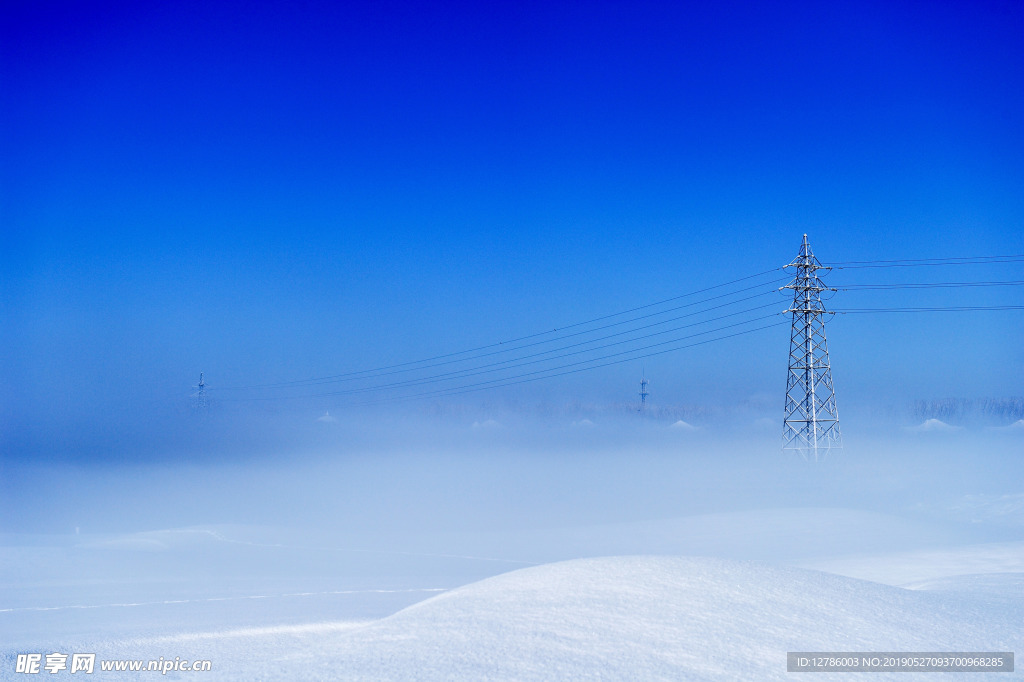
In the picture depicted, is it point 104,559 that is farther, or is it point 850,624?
point 104,559

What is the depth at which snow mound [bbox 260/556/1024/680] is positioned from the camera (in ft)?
17.1

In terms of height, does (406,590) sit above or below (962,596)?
below

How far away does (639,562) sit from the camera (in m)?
Result: 7.79

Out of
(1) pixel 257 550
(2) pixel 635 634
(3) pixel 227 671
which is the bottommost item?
(1) pixel 257 550

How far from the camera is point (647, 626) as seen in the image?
5953 millimetres

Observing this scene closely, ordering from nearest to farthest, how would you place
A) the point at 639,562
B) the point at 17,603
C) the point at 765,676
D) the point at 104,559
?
the point at 765,676, the point at 639,562, the point at 17,603, the point at 104,559

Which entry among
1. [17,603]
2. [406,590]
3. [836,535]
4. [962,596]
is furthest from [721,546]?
[17,603]

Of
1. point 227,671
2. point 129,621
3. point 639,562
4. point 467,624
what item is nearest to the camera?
point 227,671

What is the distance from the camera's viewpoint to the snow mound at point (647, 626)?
5207mm

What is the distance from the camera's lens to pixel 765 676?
16.8 ft

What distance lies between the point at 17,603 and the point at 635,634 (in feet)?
36.7

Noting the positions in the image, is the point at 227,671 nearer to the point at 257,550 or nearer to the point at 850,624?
the point at 850,624

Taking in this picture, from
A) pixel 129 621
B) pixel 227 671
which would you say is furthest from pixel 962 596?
pixel 129 621

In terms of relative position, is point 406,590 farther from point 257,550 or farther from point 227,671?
point 257,550
